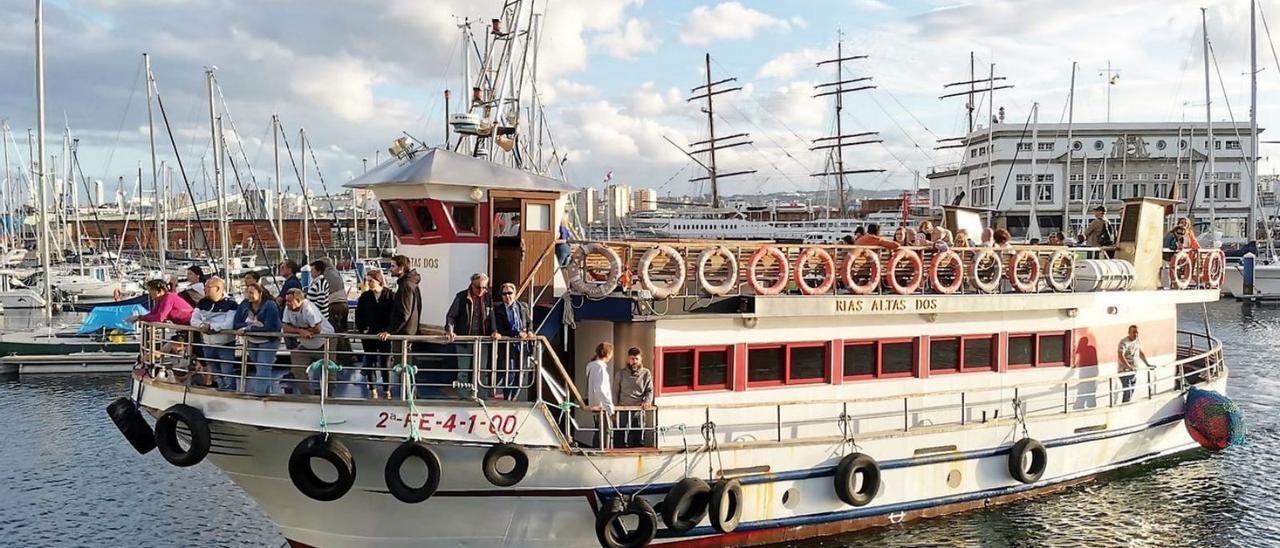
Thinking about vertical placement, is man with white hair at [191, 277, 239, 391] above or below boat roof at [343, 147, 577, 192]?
below

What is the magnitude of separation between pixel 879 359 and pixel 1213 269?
26.3ft

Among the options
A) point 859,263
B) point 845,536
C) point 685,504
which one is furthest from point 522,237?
point 845,536

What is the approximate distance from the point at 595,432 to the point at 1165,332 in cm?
1113

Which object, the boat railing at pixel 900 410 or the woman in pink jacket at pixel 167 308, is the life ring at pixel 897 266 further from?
the woman in pink jacket at pixel 167 308

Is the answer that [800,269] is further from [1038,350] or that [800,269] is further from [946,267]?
[1038,350]

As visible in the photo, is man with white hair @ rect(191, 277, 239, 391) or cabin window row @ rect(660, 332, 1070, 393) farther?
cabin window row @ rect(660, 332, 1070, 393)

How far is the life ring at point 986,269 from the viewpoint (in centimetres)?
1365

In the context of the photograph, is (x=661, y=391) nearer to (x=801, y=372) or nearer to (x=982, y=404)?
(x=801, y=372)

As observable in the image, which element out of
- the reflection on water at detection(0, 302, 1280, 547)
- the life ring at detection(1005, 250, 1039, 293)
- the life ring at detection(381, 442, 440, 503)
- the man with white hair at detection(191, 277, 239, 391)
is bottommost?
the reflection on water at detection(0, 302, 1280, 547)

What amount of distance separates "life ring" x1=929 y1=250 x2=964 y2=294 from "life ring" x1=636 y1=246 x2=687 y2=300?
378cm

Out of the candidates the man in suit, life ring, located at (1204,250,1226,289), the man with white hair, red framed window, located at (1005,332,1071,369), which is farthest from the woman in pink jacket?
life ring, located at (1204,250,1226,289)

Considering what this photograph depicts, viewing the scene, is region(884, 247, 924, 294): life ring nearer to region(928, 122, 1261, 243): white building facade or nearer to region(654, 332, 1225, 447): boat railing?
region(654, 332, 1225, 447): boat railing

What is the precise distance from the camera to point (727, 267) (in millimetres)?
11961

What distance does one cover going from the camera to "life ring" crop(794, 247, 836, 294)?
12148mm
